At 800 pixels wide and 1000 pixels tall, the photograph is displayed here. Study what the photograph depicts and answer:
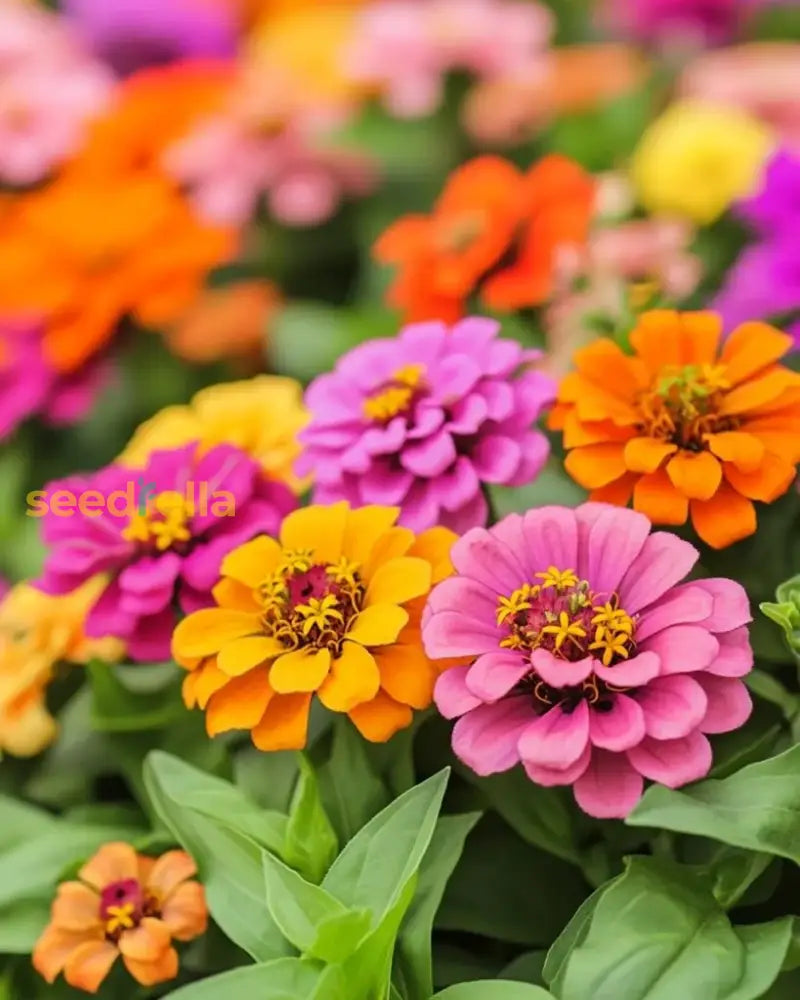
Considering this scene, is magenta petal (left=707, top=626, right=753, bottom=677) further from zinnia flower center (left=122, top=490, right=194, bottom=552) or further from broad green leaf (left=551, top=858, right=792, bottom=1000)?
zinnia flower center (left=122, top=490, right=194, bottom=552)

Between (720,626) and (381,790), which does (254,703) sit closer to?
(381,790)

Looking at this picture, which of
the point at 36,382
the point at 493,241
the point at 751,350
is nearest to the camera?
the point at 751,350

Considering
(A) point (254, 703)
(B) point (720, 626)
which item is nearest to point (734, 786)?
(B) point (720, 626)

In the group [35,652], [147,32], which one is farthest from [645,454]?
[147,32]

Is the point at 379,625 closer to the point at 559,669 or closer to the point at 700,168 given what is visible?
the point at 559,669

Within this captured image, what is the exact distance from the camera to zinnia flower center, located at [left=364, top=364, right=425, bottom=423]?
0.54 m

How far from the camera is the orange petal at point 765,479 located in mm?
474

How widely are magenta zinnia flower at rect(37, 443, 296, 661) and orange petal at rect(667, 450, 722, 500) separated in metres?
0.19

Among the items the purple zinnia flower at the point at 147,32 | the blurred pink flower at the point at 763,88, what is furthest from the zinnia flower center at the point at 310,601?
the purple zinnia flower at the point at 147,32

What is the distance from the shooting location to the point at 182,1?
50.1 inches

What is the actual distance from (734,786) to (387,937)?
0.13 metres

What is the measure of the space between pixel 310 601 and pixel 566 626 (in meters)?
0.10

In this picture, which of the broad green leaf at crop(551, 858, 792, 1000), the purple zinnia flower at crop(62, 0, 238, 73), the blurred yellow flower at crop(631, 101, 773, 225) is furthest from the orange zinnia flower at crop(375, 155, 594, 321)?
the purple zinnia flower at crop(62, 0, 238, 73)

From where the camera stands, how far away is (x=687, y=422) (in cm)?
50
